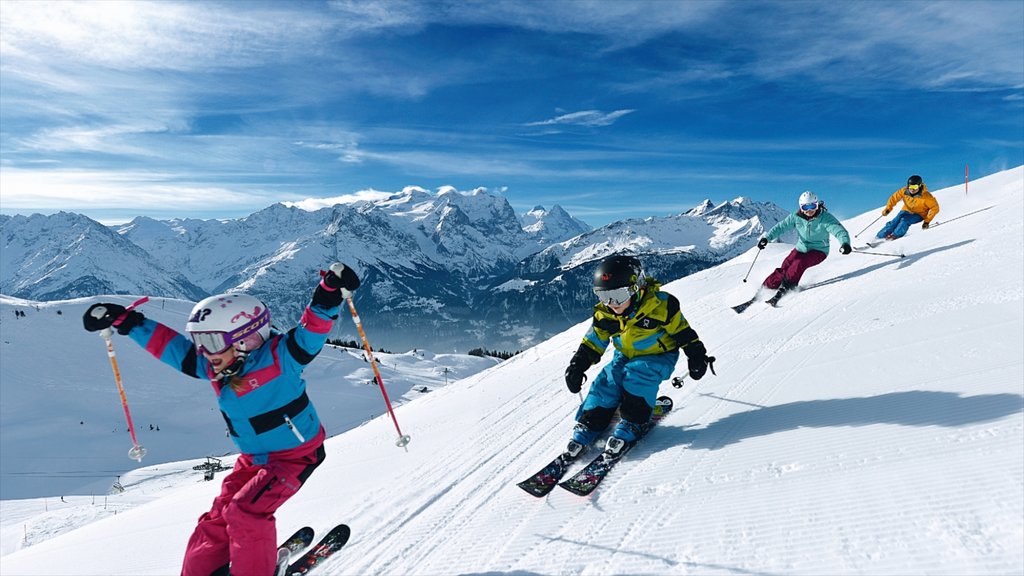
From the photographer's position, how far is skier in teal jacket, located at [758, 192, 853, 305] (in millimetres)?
12062

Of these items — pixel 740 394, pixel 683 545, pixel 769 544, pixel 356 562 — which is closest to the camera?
pixel 769 544

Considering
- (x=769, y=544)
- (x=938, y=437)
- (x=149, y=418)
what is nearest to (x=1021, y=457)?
(x=938, y=437)

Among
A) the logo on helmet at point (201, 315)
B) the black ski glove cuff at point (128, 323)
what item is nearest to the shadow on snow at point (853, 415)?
the logo on helmet at point (201, 315)

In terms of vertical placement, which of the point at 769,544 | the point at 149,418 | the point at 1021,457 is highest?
the point at 1021,457

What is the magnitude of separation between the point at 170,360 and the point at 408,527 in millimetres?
2656

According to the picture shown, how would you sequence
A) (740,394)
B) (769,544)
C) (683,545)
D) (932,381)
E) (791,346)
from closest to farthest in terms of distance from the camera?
(769,544) → (683,545) → (932,381) → (740,394) → (791,346)

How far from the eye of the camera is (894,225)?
15328 millimetres

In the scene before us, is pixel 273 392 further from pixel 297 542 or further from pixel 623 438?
pixel 623 438

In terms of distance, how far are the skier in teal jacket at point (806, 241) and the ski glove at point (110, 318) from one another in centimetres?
1175

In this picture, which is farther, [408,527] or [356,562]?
[408,527]

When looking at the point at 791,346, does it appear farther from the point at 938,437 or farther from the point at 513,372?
the point at 513,372

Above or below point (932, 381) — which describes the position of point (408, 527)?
below

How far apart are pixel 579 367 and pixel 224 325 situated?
12.2 feet

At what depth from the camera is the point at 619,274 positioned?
5.75 metres
